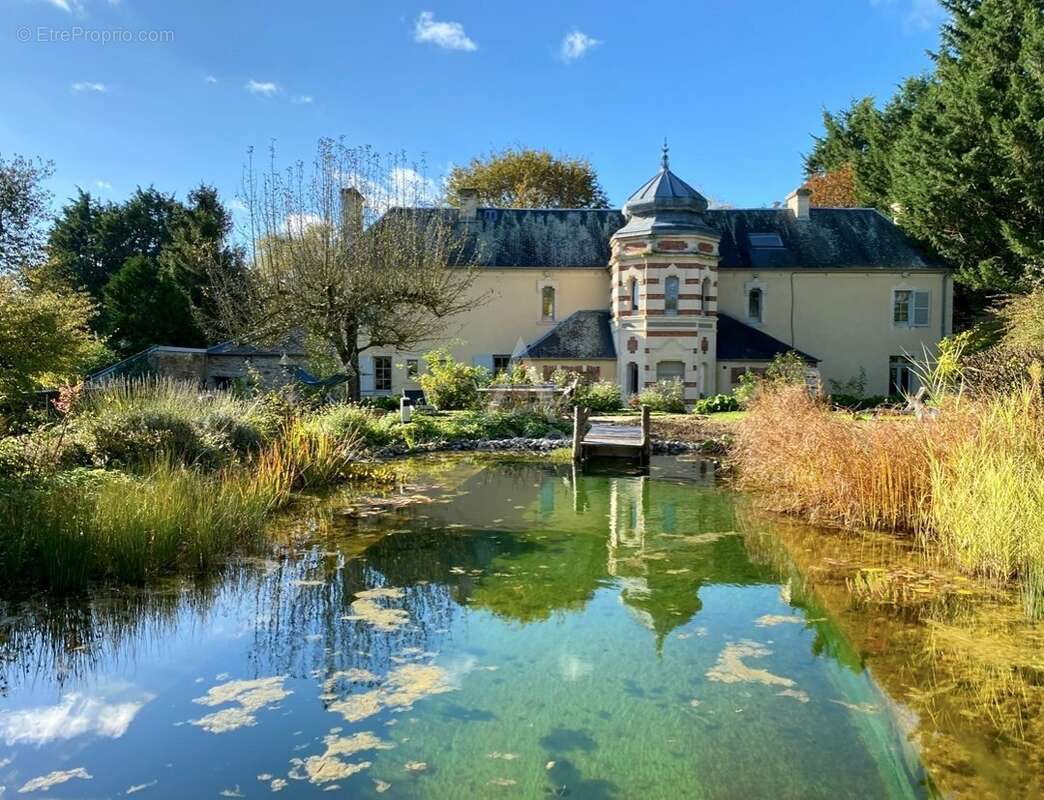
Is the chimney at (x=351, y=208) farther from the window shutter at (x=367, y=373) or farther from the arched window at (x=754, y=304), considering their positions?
the arched window at (x=754, y=304)

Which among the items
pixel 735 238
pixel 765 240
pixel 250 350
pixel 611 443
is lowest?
pixel 611 443

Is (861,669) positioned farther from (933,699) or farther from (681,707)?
(681,707)

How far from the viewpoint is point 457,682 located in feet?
15.8

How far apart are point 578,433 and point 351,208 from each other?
352 inches

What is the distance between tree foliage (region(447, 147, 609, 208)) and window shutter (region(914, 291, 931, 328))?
1665 cm

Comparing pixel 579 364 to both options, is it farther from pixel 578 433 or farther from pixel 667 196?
pixel 578 433

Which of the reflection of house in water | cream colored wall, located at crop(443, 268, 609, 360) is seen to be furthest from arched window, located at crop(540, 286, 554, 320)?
the reflection of house in water

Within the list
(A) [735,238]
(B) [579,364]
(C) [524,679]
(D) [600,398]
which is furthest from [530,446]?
(A) [735,238]

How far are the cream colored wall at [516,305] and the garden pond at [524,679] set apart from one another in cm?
1940

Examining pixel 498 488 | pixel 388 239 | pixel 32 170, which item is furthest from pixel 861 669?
pixel 388 239

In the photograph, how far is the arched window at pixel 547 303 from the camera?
89.1 ft

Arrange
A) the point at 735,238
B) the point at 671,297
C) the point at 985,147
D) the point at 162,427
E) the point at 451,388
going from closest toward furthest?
the point at 162,427 < the point at 451,388 < the point at 985,147 < the point at 671,297 < the point at 735,238

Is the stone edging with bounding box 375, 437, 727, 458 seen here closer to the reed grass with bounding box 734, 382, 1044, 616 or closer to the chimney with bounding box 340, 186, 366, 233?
the reed grass with bounding box 734, 382, 1044, 616

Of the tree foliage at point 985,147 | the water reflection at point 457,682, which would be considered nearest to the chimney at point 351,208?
the water reflection at point 457,682
